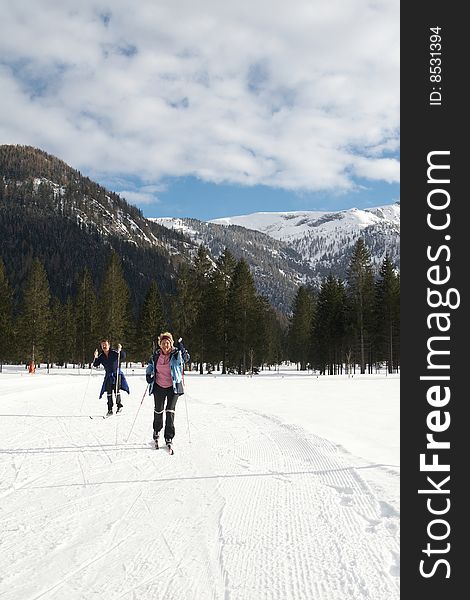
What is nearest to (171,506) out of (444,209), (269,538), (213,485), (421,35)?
(213,485)

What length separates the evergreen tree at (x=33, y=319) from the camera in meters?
Answer: 61.8

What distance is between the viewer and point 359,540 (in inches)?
188

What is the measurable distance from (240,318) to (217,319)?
246 centimetres

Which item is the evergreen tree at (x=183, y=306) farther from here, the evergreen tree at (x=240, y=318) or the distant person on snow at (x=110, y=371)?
the distant person on snow at (x=110, y=371)

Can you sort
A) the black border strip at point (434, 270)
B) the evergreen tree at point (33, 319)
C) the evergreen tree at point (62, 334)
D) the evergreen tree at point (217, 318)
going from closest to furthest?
the black border strip at point (434, 270) < the evergreen tree at point (217, 318) < the evergreen tree at point (33, 319) < the evergreen tree at point (62, 334)

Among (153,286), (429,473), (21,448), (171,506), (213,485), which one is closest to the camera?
(429,473)

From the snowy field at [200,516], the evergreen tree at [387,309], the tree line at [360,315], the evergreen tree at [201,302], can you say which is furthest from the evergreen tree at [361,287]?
the snowy field at [200,516]

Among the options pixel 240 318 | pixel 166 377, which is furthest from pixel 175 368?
pixel 240 318

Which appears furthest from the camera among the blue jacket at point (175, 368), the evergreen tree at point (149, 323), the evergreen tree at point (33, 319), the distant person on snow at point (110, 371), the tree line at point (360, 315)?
the evergreen tree at point (149, 323)

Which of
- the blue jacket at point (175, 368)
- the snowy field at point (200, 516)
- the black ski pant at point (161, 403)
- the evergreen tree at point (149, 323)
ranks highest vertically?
the evergreen tree at point (149, 323)

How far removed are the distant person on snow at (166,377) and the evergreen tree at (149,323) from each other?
53.7 metres

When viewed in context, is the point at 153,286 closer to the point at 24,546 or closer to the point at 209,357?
the point at 209,357

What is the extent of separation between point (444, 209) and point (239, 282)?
47.6 metres

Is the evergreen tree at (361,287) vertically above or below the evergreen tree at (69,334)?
above
